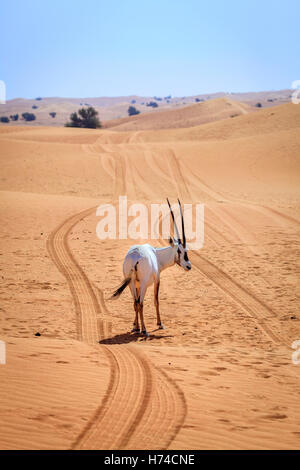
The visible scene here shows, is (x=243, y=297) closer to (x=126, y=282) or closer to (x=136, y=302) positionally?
(x=136, y=302)

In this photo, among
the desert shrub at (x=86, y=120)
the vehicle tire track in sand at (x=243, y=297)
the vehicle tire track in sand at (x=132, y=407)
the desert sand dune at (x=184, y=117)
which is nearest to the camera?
the vehicle tire track in sand at (x=132, y=407)

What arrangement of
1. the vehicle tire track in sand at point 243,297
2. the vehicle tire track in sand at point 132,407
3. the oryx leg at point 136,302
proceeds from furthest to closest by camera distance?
the vehicle tire track in sand at point 243,297 < the oryx leg at point 136,302 < the vehicle tire track in sand at point 132,407

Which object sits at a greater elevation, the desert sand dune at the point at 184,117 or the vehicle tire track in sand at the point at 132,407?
the desert sand dune at the point at 184,117

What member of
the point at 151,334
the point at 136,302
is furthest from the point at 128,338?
the point at 136,302

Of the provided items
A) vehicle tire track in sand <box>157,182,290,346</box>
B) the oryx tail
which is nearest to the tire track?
the oryx tail

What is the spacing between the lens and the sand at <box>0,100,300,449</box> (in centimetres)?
525

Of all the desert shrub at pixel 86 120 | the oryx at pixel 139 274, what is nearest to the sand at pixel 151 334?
the oryx at pixel 139 274

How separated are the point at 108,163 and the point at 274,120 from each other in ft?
71.9

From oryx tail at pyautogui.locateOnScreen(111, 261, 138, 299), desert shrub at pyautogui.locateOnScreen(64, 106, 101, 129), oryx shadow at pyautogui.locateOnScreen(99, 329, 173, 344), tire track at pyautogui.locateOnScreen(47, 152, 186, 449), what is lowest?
oryx shadow at pyautogui.locateOnScreen(99, 329, 173, 344)

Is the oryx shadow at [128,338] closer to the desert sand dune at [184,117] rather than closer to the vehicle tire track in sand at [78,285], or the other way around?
the vehicle tire track in sand at [78,285]

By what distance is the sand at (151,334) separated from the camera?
525 cm

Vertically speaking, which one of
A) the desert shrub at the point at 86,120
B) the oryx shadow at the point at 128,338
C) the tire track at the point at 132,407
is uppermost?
the desert shrub at the point at 86,120

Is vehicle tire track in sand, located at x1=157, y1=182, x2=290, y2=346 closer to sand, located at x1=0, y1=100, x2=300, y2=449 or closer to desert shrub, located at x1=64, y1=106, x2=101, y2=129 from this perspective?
sand, located at x1=0, y1=100, x2=300, y2=449

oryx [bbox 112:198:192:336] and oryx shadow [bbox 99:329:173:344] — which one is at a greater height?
oryx [bbox 112:198:192:336]
